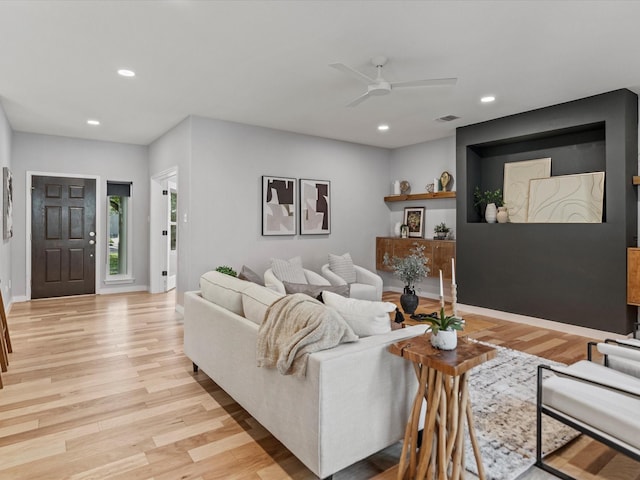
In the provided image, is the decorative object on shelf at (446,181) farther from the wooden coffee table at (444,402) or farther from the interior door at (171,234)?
the wooden coffee table at (444,402)

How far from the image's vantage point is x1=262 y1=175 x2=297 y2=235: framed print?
5.75 metres

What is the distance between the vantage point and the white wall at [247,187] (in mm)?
5160

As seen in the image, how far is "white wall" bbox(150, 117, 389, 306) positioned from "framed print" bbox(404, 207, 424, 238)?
78 cm

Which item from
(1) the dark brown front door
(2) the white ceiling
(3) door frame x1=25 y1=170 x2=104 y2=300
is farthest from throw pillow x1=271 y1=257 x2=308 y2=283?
Result: (1) the dark brown front door

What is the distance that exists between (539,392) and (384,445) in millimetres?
873

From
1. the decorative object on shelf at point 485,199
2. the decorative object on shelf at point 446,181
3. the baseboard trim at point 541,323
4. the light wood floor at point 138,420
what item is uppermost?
the decorative object on shelf at point 446,181

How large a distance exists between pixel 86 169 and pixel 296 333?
6.45m

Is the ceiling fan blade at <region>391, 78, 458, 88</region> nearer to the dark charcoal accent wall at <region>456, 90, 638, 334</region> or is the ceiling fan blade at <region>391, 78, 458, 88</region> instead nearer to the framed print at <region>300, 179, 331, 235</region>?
the dark charcoal accent wall at <region>456, 90, 638, 334</region>

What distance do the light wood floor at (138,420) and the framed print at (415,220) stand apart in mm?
2701

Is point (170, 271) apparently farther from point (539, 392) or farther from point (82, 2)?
point (539, 392)

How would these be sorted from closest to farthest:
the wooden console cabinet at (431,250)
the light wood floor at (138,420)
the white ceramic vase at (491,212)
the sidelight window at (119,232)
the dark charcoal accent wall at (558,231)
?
the light wood floor at (138,420), the dark charcoal accent wall at (558,231), the white ceramic vase at (491,212), the wooden console cabinet at (431,250), the sidelight window at (119,232)

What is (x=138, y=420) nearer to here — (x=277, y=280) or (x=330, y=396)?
(x=330, y=396)

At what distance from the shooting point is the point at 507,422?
2438 millimetres

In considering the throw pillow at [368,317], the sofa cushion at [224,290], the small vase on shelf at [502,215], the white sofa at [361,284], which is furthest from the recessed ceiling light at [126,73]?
the small vase on shelf at [502,215]
